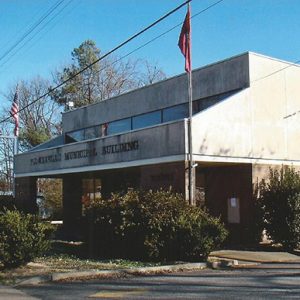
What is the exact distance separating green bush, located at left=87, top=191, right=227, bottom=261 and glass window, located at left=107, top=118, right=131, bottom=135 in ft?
42.2

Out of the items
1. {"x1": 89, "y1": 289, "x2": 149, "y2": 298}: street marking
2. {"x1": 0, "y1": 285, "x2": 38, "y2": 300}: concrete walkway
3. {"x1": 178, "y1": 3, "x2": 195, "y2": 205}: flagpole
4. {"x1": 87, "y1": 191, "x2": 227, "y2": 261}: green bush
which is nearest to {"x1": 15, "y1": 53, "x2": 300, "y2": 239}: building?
{"x1": 178, "y1": 3, "x2": 195, "y2": 205}: flagpole

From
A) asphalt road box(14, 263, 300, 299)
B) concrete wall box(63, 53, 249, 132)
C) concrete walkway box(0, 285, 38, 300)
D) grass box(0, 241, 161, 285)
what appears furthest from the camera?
concrete wall box(63, 53, 249, 132)

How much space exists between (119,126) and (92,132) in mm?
3327

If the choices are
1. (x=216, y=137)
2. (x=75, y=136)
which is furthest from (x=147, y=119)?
(x=75, y=136)

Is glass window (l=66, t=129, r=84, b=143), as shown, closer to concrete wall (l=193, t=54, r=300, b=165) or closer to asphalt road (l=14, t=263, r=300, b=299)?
concrete wall (l=193, t=54, r=300, b=165)

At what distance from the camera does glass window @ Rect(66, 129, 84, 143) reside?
33509 mm

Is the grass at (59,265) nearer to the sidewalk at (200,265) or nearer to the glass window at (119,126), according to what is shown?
the sidewalk at (200,265)

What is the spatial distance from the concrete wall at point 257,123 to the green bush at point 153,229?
411 cm

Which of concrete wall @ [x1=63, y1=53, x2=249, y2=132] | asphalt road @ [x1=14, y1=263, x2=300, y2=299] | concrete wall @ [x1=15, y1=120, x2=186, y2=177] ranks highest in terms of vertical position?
concrete wall @ [x1=63, y1=53, x2=249, y2=132]

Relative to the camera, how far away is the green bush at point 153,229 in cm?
1516

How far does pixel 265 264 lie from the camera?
51.3 feet

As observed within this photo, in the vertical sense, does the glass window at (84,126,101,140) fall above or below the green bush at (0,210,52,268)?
above

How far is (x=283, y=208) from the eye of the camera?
1922 cm

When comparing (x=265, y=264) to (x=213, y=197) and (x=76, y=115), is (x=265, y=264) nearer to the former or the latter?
(x=213, y=197)
